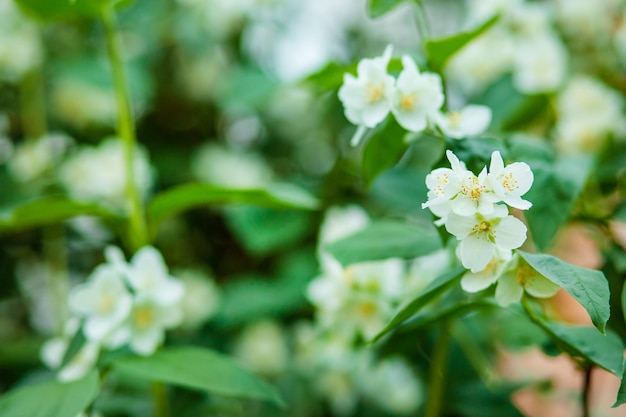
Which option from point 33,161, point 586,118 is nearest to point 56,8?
point 33,161

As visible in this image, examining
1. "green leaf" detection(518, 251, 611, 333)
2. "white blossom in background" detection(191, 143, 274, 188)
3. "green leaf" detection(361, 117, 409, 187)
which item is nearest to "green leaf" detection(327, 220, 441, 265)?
"green leaf" detection(361, 117, 409, 187)

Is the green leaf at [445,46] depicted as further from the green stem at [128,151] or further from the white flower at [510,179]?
the green stem at [128,151]

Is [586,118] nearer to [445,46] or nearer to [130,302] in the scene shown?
[445,46]

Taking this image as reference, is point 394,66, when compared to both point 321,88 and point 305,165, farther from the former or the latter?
point 305,165

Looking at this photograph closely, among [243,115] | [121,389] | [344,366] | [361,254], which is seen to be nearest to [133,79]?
[243,115]

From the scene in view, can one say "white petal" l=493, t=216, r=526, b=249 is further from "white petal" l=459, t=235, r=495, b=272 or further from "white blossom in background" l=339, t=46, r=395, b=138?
"white blossom in background" l=339, t=46, r=395, b=138

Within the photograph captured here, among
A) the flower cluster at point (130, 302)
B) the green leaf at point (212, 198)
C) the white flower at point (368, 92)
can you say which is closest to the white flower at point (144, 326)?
the flower cluster at point (130, 302)
